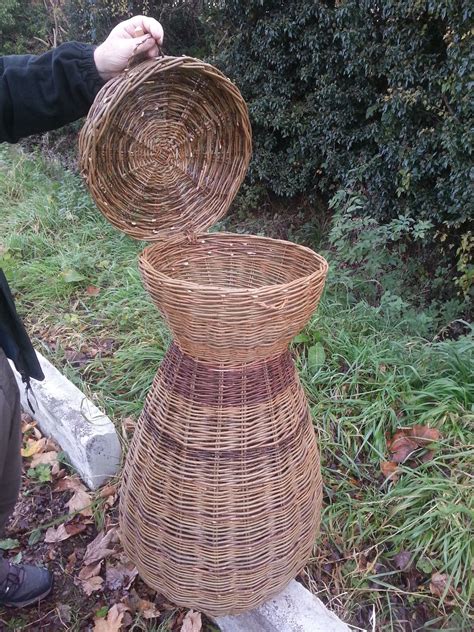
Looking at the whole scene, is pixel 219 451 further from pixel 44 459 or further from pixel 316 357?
pixel 44 459

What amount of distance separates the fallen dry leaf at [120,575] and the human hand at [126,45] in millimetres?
1546

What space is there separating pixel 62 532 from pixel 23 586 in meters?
0.26

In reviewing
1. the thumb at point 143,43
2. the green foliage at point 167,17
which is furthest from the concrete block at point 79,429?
the green foliage at point 167,17

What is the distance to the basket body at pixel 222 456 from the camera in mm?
1163

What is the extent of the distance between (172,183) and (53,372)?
4.40 feet

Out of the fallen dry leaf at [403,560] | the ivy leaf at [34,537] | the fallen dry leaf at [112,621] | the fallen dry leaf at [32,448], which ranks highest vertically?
the fallen dry leaf at [403,560]

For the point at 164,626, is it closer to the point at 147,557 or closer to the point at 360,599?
the point at 147,557

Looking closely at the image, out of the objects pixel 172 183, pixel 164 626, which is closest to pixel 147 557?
pixel 164 626

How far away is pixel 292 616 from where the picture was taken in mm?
1468

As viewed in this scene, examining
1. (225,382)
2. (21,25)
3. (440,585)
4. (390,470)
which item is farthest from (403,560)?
(21,25)

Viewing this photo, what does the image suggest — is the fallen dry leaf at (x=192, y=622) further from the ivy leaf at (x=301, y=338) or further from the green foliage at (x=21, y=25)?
the green foliage at (x=21, y=25)

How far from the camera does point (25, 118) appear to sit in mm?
1287

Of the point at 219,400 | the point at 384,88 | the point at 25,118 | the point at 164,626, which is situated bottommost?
the point at 164,626

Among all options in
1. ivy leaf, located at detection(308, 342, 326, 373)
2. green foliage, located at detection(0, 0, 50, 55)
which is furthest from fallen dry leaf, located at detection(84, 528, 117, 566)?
green foliage, located at detection(0, 0, 50, 55)
